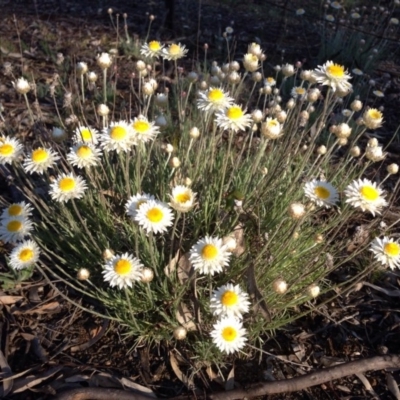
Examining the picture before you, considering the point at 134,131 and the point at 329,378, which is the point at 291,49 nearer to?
the point at 134,131

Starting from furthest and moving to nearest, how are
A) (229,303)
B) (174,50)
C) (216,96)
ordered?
1. (174,50)
2. (216,96)
3. (229,303)

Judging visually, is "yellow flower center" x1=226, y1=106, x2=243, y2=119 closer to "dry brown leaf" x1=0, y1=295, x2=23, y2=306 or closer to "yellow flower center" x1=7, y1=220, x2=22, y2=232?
"yellow flower center" x1=7, y1=220, x2=22, y2=232

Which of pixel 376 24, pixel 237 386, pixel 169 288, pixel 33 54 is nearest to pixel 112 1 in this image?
pixel 33 54

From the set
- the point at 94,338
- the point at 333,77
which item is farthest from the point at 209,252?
the point at 333,77

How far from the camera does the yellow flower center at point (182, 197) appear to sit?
6.60ft

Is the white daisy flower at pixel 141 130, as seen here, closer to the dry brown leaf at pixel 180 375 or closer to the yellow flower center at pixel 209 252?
the yellow flower center at pixel 209 252

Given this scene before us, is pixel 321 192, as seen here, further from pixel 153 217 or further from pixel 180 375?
pixel 180 375

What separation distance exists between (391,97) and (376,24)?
8.49 feet

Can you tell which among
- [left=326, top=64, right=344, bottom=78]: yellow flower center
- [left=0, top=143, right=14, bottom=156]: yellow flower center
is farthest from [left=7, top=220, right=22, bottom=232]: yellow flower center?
[left=326, top=64, right=344, bottom=78]: yellow flower center

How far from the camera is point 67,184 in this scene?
2.19m

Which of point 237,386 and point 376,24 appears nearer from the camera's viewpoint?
point 237,386

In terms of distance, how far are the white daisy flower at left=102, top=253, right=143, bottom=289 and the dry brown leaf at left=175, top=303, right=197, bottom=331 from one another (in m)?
0.45

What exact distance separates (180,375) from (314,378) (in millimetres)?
672

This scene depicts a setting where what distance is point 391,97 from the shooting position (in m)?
5.16
